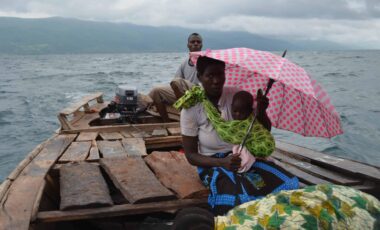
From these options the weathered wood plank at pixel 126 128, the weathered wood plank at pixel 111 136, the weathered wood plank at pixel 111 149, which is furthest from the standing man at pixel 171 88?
the weathered wood plank at pixel 111 149

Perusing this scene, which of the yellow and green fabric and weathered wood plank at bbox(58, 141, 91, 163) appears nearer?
Answer: the yellow and green fabric

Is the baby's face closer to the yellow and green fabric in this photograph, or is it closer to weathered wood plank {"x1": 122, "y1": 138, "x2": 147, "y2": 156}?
the yellow and green fabric

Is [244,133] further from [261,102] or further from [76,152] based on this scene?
[76,152]

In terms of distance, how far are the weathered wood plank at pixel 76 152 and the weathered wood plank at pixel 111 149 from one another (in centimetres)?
15

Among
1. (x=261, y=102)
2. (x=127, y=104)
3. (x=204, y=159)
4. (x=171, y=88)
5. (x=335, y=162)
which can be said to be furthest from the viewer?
(x=127, y=104)

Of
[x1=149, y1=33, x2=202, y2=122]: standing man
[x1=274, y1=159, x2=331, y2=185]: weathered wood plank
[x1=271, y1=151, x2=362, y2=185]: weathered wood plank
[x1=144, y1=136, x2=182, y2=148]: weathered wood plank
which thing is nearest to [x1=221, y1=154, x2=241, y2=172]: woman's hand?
[x1=274, y1=159, x2=331, y2=185]: weathered wood plank

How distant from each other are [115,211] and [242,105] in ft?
3.76

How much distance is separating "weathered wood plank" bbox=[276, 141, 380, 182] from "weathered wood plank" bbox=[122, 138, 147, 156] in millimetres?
1589

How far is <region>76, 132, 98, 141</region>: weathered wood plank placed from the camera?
4.65 metres

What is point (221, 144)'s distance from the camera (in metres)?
2.83

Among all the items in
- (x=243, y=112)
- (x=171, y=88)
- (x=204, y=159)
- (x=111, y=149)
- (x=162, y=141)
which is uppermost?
(x=243, y=112)

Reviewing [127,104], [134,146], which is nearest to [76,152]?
[134,146]

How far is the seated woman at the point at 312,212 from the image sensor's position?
1.71 meters

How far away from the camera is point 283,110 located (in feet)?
→ 9.93
